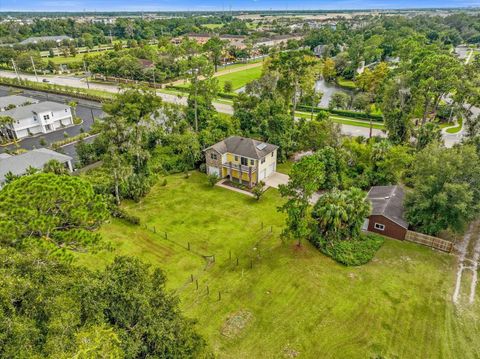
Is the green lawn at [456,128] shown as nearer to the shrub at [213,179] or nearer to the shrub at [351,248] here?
the shrub at [351,248]

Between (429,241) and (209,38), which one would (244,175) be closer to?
(429,241)

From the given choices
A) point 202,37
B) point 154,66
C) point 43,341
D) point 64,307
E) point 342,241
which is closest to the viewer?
point 43,341

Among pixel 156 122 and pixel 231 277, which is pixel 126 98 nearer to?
pixel 156 122

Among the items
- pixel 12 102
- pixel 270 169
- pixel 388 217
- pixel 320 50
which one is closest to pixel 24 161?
pixel 270 169

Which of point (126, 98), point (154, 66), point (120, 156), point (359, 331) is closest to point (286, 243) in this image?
point (359, 331)

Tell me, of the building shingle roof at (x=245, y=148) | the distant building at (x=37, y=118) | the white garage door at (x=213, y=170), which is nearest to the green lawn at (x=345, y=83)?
the building shingle roof at (x=245, y=148)
